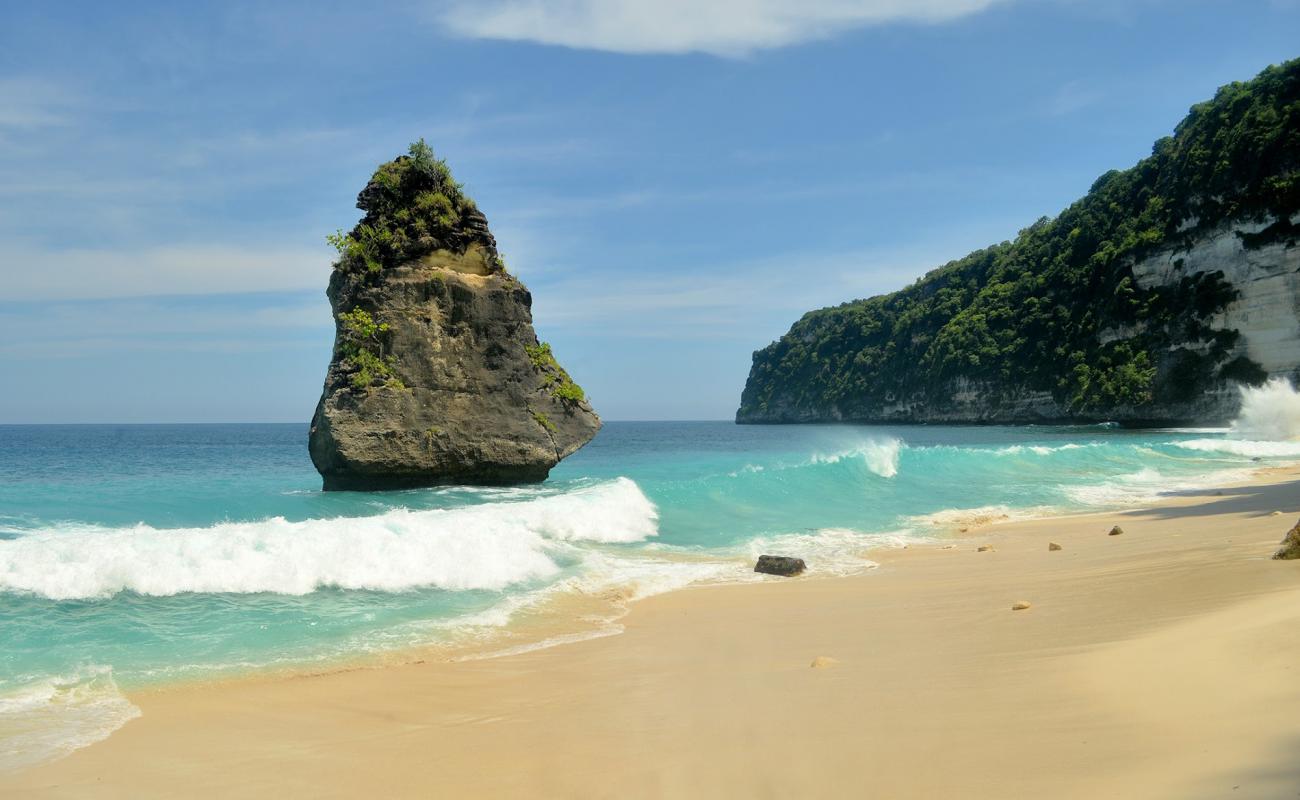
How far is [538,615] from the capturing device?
8.89 m

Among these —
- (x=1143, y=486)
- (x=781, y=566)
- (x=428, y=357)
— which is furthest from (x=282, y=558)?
(x=1143, y=486)

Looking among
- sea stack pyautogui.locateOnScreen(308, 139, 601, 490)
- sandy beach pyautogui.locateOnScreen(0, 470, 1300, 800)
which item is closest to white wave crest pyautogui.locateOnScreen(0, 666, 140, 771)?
sandy beach pyautogui.locateOnScreen(0, 470, 1300, 800)

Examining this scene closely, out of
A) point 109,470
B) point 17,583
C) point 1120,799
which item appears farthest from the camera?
point 109,470

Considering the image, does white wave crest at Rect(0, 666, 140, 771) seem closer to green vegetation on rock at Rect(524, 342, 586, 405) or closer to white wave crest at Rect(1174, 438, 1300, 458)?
green vegetation on rock at Rect(524, 342, 586, 405)

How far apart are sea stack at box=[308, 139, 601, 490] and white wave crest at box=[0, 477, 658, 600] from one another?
5.81 metres

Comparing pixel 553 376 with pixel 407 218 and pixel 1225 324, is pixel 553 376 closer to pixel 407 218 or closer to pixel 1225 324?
pixel 407 218

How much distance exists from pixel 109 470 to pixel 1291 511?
38000mm

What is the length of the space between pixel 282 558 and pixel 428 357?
9.24 m

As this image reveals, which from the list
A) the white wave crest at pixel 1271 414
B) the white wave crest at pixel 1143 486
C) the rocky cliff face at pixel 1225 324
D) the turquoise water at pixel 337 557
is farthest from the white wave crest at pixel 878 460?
the rocky cliff face at pixel 1225 324

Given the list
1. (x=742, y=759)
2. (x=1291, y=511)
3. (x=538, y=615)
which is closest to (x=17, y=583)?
(x=538, y=615)

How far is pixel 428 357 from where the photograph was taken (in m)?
19.0

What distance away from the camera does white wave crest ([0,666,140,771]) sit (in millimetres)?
5117

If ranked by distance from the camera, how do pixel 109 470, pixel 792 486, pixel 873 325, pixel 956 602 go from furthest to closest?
pixel 873 325 < pixel 109 470 < pixel 792 486 < pixel 956 602

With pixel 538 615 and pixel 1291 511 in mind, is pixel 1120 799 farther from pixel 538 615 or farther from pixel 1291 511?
pixel 1291 511
